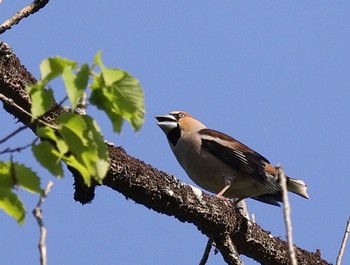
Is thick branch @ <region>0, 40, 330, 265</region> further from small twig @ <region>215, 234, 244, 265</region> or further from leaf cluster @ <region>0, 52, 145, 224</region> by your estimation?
leaf cluster @ <region>0, 52, 145, 224</region>

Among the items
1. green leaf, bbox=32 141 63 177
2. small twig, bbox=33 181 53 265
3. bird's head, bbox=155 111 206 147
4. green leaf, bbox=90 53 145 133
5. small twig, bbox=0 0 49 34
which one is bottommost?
small twig, bbox=33 181 53 265

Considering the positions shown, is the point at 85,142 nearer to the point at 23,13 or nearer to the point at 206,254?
the point at 23,13

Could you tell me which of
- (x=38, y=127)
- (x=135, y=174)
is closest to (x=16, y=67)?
(x=135, y=174)

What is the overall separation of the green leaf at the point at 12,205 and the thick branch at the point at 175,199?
236 centimetres

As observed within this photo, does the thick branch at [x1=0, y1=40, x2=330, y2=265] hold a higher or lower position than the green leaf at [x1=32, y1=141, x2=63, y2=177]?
higher

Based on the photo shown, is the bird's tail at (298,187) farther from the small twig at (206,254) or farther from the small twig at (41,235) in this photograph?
the small twig at (41,235)

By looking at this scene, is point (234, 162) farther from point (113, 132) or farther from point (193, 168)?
point (113, 132)

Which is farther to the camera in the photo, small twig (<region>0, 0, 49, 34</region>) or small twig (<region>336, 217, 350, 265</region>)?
small twig (<region>0, 0, 49, 34</region>)

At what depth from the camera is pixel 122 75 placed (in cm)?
261

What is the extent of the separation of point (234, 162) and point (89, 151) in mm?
Result: 5610

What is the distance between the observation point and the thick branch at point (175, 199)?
529 cm

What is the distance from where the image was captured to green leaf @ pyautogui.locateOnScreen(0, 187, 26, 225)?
8.71 feet

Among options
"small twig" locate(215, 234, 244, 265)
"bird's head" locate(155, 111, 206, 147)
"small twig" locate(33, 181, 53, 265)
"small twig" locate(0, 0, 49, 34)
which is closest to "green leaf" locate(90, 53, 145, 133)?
"small twig" locate(33, 181, 53, 265)

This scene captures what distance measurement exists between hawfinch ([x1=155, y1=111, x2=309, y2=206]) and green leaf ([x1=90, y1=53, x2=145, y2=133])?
17.1 feet
